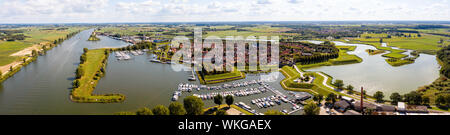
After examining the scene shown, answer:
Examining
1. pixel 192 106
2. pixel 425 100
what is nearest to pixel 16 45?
pixel 192 106

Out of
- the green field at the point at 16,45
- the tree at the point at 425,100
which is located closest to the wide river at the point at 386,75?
the tree at the point at 425,100

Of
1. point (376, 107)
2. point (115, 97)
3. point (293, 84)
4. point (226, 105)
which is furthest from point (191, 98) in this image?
point (376, 107)

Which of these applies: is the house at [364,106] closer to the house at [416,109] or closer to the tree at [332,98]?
the tree at [332,98]

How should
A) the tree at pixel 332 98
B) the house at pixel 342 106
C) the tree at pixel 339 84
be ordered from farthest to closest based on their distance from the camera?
the tree at pixel 339 84
the tree at pixel 332 98
the house at pixel 342 106

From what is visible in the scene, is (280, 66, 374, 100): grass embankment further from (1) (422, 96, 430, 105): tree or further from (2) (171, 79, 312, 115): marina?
(1) (422, 96, 430, 105): tree

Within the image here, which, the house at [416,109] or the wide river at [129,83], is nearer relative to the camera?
the house at [416,109]

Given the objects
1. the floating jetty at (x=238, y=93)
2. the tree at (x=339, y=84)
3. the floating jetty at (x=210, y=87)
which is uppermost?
the tree at (x=339, y=84)
